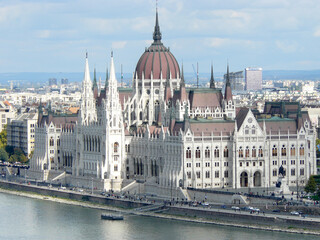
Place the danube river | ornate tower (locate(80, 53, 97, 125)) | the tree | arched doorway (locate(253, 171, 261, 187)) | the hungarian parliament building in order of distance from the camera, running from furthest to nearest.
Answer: ornate tower (locate(80, 53, 97, 125)) → arched doorway (locate(253, 171, 261, 187)) → the hungarian parliament building → the tree → the danube river

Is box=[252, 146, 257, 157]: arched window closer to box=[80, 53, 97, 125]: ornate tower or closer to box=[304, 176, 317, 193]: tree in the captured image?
box=[304, 176, 317, 193]: tree

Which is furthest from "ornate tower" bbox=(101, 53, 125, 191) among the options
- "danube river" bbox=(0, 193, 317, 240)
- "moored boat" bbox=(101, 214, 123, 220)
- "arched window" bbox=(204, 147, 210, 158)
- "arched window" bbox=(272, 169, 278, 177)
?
"arched window" bbox=(272, 169, 278, 177)

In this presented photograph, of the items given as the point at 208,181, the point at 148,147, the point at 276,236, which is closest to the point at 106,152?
the point at 148,147

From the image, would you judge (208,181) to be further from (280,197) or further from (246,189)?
(280,197)

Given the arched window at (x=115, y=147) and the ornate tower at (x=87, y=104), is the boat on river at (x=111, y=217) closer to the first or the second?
the arched window at (x=115, y=147)

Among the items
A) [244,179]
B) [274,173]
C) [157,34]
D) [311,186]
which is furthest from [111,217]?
[157,34]
